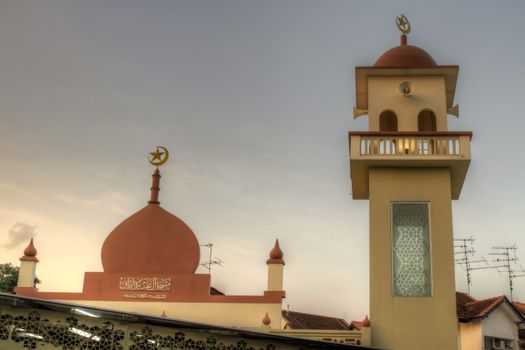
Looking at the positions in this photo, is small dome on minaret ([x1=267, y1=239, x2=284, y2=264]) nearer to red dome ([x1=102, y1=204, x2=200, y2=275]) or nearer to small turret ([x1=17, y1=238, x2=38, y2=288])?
red dome ([x1=102, y1=204, x2=200, y2=275])

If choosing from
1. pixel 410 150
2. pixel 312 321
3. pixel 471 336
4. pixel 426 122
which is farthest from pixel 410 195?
pixel 312 321

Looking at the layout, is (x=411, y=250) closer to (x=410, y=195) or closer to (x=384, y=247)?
(x=384, y=247)

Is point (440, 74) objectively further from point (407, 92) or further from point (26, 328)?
point (26, 328)

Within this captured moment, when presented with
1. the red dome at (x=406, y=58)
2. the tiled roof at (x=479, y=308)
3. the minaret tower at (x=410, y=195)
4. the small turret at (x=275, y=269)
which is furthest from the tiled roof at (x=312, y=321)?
the red dome at (x=406, y=58)

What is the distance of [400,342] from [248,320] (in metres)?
3.06

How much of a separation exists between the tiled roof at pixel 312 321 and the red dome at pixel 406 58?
11172mm

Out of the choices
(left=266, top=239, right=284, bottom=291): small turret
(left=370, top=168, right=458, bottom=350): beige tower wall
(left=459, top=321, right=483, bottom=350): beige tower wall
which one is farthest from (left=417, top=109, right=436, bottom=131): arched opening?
(left=459, top=321, right=483, bottom=350): beige tower wall

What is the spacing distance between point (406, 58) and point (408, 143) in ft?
6.52

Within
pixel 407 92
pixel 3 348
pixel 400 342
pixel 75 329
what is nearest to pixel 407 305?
pixel 400 342

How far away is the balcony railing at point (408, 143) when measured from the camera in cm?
1327

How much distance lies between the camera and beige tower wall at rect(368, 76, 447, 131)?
1408cm

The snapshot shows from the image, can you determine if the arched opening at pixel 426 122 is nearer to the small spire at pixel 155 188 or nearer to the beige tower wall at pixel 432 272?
the beige tower wall at pixel 432 272

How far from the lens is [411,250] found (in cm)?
1306

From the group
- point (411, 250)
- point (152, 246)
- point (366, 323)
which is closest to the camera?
point (366, 323)
